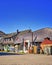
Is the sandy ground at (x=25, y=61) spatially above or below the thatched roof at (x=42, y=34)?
below

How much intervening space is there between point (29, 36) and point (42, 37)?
273 inches

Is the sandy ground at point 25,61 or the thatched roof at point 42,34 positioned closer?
the sandy ground at point 25,61

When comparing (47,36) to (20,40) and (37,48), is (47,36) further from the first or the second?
(20,40)

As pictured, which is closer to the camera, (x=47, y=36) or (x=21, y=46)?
(x=47, y=36)

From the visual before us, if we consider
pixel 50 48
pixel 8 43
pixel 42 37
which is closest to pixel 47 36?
pixel 42 37

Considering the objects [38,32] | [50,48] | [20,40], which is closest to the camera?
[50,48]

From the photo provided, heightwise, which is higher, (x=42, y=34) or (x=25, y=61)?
(x=42, y=34)

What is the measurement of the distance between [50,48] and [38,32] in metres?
18.8

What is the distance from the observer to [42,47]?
6688cm

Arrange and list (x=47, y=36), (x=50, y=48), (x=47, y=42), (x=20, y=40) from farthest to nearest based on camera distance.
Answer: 1. (x=20, y=40)
2. (x=47, y=36)
3. (x=47, y=42)
4. (x=50, y=48)

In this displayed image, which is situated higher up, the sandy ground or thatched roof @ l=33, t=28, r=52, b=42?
thatched roof @ l=33, t=28, r=52, b=42

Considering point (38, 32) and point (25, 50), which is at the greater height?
point (38, 32)

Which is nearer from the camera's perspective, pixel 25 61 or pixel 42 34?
pixel 25 61

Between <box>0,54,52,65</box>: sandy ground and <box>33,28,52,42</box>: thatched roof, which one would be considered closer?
<box>0,54,52,65</box>: sandy ground
